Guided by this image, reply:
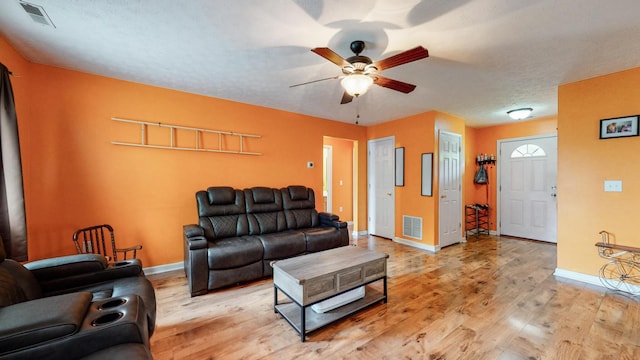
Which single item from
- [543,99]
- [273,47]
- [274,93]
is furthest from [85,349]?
[543,99]

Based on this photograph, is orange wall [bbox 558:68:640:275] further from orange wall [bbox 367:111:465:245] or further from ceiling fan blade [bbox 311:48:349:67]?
ceiling fan blade [bbox 311:48:349:67]

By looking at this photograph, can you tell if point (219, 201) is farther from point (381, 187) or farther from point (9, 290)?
point (381, 187)

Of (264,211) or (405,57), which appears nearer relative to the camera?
(405,57)

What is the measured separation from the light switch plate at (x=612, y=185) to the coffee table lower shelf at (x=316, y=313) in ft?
9.39

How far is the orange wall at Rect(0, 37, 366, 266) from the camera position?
2605mm

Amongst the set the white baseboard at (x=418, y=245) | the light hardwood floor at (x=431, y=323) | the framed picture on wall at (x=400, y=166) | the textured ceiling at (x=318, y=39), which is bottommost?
the light hardwood floor at (x=431, y=323)

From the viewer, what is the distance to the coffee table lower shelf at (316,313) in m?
2.05

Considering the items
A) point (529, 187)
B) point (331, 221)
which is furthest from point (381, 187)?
point (529, 187)

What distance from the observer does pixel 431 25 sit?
74.8 inches

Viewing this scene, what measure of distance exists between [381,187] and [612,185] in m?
3.22

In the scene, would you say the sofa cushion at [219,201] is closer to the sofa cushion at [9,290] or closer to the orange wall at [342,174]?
the sofa cushion at [9,290]

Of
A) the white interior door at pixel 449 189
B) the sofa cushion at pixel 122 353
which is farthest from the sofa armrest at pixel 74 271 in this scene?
the white interior door at pixel 449 189

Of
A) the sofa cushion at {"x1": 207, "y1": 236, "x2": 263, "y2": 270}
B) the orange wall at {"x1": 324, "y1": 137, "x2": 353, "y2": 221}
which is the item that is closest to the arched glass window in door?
the orange wall at {"x1": 324, "y1": 137, "x2": 353, "y2": 221}

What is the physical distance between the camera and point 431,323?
2.14 m
